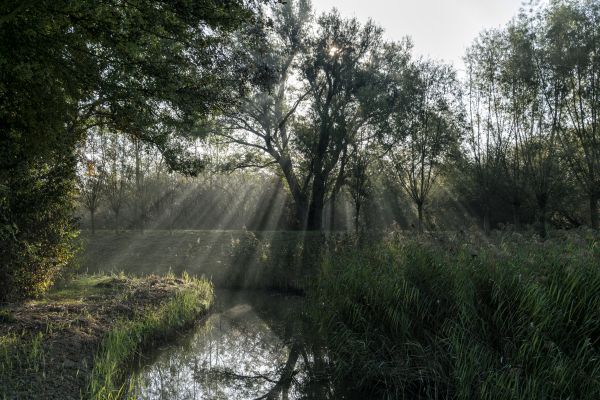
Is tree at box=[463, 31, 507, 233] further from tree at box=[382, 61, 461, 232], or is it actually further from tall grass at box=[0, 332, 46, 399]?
tall grass at box=[0, 332, 46, 399]

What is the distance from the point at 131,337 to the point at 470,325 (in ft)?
19.4

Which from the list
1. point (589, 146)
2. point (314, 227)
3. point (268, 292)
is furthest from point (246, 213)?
point (589, 146)

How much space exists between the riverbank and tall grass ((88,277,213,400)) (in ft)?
0.05

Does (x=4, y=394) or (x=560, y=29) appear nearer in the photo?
(x=4, y=394)

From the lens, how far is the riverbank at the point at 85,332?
5594mm

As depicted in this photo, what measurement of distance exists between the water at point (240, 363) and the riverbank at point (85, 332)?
55cm

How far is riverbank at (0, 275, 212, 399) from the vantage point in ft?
18.4

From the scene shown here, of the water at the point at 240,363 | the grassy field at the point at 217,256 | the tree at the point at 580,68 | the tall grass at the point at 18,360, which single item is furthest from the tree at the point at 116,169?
the tree at the point at 580,68

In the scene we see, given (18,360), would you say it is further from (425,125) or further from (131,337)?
(425,125)

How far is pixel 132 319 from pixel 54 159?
12.6 feet

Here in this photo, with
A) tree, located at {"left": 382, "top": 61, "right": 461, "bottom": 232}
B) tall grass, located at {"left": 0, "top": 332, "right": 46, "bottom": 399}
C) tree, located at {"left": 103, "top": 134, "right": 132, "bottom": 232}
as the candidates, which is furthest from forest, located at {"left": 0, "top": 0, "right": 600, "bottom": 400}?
tree, located at {"left": 103, "top": 134, "right": 132, "bottom": 232}

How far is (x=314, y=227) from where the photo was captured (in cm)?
Answer: 2558

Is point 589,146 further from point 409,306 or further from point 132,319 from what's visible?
point 132,319

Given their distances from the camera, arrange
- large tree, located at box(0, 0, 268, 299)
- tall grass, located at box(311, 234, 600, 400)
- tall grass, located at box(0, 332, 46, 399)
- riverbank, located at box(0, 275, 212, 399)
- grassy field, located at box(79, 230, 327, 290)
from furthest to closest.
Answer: grassy field, located at box(79, 230, 327, 290) < large tree, located at box(0, 0, 268, 299) < riverbank, located at box(0, 275, 212, 399) < tall grass, located at box(311, 234, 600, 400) < tall grass, located at box(0, 332, 46, 399)
